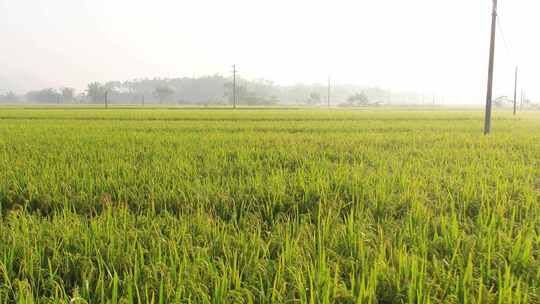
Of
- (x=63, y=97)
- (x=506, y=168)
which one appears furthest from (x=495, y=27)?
(x=63, y=97)

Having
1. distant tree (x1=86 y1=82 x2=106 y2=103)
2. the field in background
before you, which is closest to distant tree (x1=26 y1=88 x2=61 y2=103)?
distant tree (x1=86 y1=82 x2=106 y2=103)

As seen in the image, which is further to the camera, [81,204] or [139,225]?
[81,204]

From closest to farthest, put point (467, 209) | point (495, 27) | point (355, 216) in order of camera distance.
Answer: point (355, 216) → point (467, 209) → point (495, 27)

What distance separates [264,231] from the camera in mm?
2619

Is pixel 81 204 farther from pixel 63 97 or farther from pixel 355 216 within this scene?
pixel 63 97

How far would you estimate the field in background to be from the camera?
1630 millimetres

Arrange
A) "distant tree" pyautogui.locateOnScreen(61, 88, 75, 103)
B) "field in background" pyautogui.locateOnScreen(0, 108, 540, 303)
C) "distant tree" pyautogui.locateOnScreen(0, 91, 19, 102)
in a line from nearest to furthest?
"field in background" pyautogui.locateOnScreen(0, 108, 540, 303)
"distant tree" pyautogui.locateOnScreen(61, 88, 75, 103)
"distant tree" pyautogui.locateOnScreen(0, 91, 19, 102)

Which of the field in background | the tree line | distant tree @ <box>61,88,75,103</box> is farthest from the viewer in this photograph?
distant tree @ <box>61,88,75,103</box>

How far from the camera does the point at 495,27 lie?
11336mm

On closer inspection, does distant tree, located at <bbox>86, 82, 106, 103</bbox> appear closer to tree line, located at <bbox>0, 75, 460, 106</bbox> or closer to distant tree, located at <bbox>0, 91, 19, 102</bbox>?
tree line, located at <bbox>0, 75, 460, 106</bbox>

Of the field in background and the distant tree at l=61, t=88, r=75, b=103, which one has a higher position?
the distant tree at l=61, t=88, r=75, b=103

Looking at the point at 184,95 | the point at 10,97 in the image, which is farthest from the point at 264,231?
the point at 10,97

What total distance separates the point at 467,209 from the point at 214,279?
255cm

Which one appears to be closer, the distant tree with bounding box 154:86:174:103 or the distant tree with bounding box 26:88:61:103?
the distant tree with bounding box 154:86:174:103
